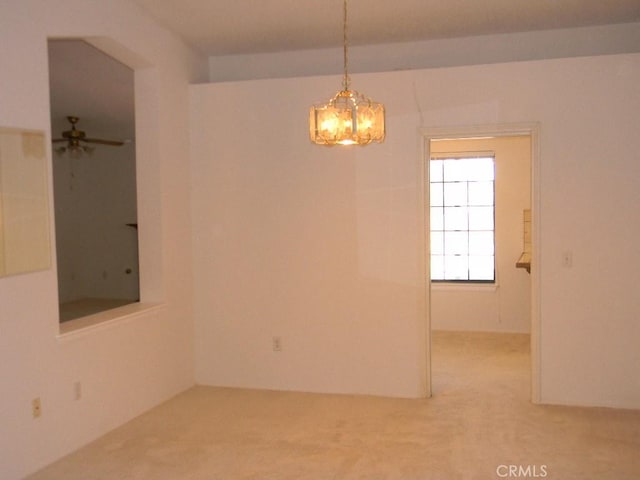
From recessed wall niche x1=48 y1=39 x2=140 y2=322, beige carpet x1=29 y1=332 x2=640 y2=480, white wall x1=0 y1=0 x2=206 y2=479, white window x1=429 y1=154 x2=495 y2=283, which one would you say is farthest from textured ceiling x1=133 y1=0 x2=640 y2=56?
recessed wall niche x1=48 y1=39 x2=140 y2=322

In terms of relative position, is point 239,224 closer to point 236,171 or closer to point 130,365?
point 236,171

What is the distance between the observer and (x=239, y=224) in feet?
17.3

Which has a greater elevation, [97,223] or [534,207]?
[534,207]

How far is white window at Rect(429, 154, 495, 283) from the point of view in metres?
7.35

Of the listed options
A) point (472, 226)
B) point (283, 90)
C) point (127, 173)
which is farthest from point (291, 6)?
point (127, 173)

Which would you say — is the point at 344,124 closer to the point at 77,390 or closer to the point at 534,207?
the point at 534,207

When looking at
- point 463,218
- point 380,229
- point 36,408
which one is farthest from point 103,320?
point 463,218

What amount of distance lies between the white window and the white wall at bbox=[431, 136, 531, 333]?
11 cm

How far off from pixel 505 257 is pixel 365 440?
12.7 feet

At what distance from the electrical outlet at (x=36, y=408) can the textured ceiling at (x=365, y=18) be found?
9.03 ft

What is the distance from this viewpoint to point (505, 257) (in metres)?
7.20

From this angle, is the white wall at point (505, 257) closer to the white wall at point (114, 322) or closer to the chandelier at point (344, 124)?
the white wall at point (114, 322)

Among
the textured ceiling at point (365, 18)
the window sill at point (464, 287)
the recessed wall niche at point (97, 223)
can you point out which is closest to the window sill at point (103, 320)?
the textured ceiling at point (365, 18)

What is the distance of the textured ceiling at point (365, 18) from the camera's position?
4426 mm
